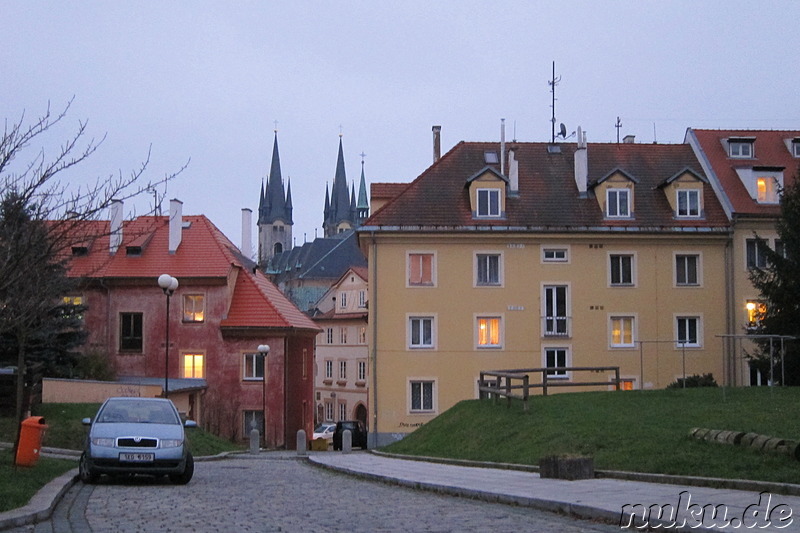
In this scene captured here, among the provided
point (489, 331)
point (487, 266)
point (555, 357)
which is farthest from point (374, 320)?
Result: point (555, 357)

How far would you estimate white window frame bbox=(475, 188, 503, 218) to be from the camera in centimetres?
4409

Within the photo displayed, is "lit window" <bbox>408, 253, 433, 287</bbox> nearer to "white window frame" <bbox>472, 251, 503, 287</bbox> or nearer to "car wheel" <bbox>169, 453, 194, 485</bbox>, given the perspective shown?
"white window frame" <bbox>472, 251, 503, 287</bbox>

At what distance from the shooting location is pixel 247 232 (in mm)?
59562

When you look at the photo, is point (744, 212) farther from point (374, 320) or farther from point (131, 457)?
point (131, 457)

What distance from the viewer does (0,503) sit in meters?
11.7

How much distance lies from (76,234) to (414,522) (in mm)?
6227

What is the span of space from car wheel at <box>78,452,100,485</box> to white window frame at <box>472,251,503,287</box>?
1115 inches

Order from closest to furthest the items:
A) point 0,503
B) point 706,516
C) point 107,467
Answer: point 706,516, point 0,503, point 107,467

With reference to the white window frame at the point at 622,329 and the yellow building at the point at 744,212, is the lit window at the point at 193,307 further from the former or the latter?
the yellow building at the point at 744,212

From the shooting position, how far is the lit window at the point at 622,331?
44.2 m

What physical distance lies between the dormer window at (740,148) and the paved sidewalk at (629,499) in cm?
3375

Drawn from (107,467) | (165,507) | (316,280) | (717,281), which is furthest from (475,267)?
(316,280)

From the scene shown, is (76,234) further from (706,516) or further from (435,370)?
(435,370)

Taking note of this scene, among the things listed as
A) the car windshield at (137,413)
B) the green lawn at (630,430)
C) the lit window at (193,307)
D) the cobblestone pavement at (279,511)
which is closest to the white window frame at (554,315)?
the green lawn at (630,430)
